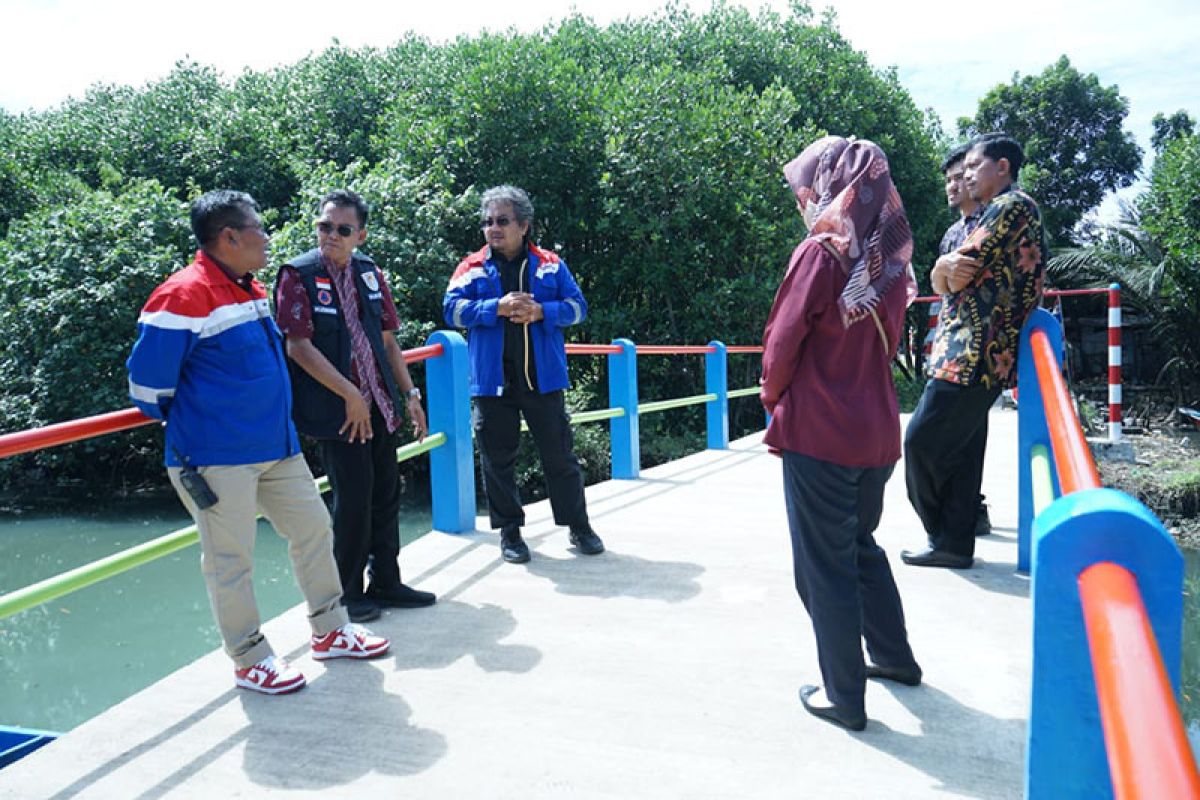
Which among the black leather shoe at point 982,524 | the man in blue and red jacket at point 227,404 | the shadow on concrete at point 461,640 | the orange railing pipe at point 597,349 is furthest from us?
the orange railing pipe at point 597,349

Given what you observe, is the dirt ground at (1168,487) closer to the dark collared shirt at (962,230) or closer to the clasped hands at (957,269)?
the dark collared shirt at (962,230)

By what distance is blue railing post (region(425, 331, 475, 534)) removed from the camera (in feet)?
14.5

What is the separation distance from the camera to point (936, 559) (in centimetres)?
385

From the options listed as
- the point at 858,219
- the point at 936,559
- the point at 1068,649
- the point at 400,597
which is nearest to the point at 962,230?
the point at 936,559

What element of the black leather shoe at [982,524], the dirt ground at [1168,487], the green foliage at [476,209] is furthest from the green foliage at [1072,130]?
the black leather shoe at [982,524]

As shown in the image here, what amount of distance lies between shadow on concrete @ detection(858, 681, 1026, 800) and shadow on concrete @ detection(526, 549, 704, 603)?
1.19 m

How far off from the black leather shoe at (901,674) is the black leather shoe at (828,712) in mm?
263

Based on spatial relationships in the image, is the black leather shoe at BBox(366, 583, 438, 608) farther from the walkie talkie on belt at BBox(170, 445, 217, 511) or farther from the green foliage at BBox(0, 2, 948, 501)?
the green foliage at BBox(0, 2, 948, 501)

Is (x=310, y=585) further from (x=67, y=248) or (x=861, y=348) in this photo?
(x=67, y=248)

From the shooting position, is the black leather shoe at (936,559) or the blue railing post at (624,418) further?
the blue railing post at (624,418)

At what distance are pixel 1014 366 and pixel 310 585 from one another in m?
2.71

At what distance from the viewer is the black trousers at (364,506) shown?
3279mm

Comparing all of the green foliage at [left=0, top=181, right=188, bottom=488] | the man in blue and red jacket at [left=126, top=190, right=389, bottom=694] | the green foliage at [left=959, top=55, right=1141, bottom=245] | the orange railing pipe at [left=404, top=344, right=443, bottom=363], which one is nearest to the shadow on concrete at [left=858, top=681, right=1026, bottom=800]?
the man in blue and red jacket at [left=126, top=190, right=389, bottom=694]

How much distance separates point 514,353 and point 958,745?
2473 millimetres
